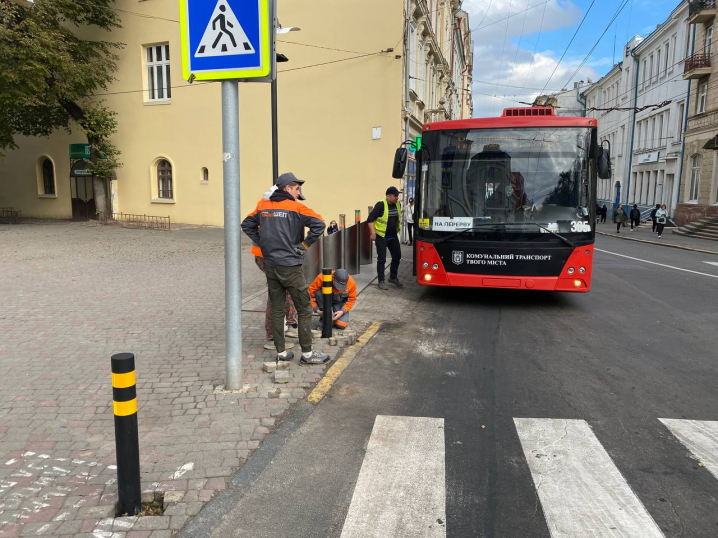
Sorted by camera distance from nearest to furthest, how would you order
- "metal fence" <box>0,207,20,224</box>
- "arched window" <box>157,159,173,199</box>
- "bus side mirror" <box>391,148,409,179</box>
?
"bus side mirror" <box>391,148,409,179</box> < "arched window" <box>157,159,173,199</box> < "metal fence" <box>0,207,20,224</box>

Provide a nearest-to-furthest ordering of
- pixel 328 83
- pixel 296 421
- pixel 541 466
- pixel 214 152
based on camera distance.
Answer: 1. pixel 541 466
2. pixel 296 421
3. pixel 328 83
4. pixel 214 152

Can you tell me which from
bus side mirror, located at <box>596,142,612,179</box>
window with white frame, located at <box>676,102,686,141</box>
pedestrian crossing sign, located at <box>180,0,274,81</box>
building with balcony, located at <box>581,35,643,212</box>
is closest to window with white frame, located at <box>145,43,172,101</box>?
bus side mirror, located at <box>596,142,612,179</box>

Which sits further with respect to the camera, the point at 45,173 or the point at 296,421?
the point at 45,173

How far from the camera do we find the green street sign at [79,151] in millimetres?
26250

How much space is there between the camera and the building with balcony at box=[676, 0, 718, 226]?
94.1ft

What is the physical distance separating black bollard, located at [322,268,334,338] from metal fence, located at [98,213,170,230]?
17.8m

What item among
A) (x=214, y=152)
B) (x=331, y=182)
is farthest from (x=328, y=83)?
(x=214, y=152)

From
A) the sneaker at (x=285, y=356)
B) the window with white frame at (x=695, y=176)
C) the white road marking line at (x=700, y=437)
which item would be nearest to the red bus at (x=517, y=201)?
the sneaker at (x=285, y=356)

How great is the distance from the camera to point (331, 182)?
21.4 m

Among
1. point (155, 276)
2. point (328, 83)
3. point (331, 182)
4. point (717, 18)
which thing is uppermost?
point (717, 18)

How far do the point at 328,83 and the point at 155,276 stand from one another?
12.3 m

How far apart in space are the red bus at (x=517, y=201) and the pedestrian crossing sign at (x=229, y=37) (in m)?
4.79

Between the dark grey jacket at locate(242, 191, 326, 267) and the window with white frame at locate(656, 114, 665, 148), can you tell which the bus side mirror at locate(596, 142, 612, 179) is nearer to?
the dark grey jacket at locate(242, 191, 326, 267)

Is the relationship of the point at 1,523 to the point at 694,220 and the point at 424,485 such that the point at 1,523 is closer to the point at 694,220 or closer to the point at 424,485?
the point at 424,485
